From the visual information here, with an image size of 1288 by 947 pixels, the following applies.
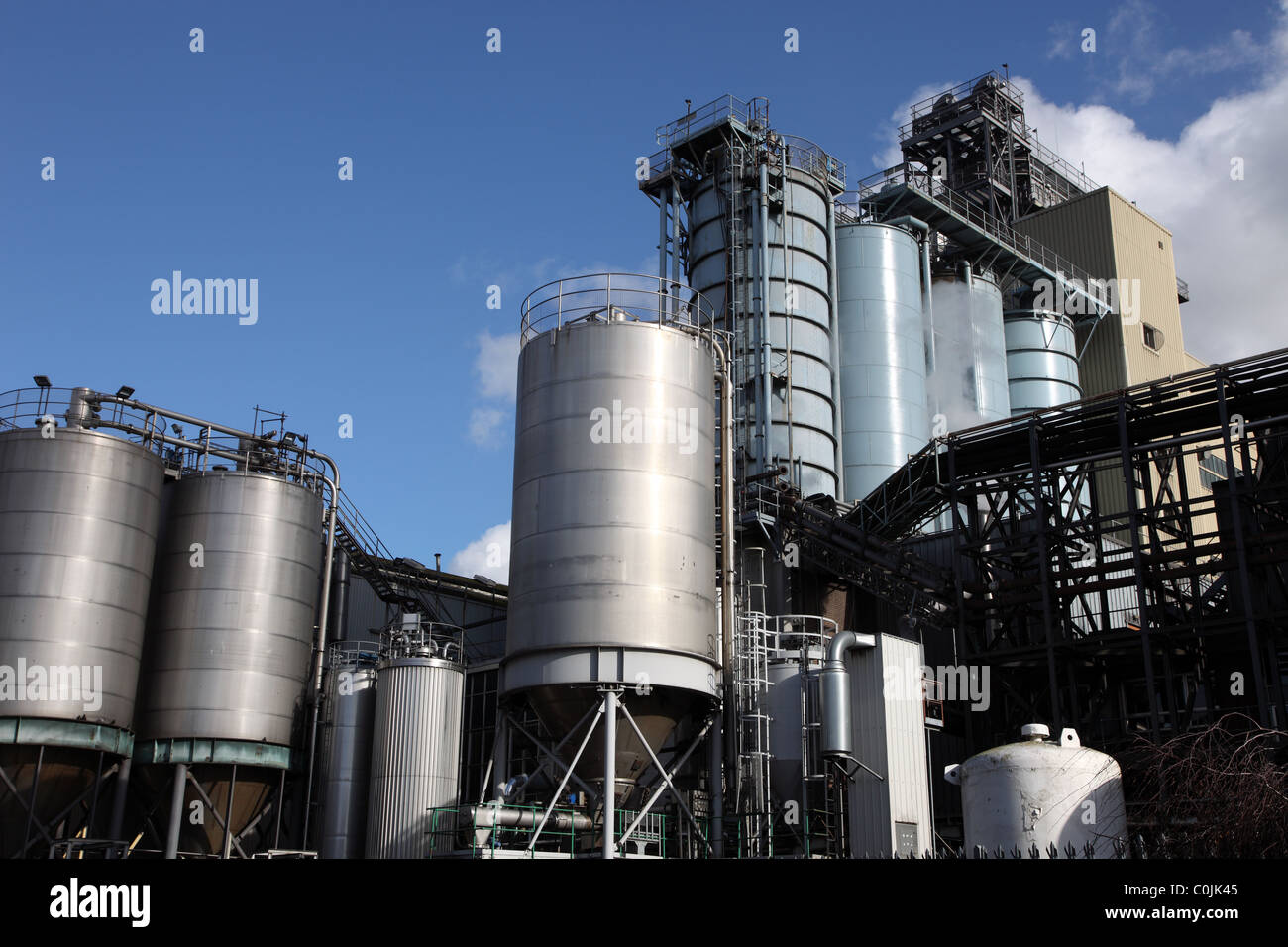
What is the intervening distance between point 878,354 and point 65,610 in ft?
91.5

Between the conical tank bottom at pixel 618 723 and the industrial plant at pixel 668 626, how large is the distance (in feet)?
0.30

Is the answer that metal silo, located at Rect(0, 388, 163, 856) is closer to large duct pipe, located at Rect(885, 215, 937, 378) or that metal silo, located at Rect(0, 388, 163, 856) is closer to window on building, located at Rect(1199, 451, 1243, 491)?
large duct pipe, located at Rect(885, 215, 937, 378)

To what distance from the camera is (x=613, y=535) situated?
84.0 feet

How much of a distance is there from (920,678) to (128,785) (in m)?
18.9

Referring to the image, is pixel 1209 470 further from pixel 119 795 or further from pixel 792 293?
pixel 119 795

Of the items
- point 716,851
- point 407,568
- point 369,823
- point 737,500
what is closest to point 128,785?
point 369,823

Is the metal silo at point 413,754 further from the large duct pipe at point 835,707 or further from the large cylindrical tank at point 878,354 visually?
the large cylindrical tank at point 878,354

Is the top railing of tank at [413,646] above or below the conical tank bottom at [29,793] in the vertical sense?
above

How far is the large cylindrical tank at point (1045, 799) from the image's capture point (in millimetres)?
19516

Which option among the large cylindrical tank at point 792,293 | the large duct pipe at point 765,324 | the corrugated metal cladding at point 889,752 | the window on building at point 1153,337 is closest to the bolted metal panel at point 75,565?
the corrugated metal cladding at point 889,752

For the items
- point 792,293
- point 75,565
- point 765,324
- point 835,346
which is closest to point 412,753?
point 75,565

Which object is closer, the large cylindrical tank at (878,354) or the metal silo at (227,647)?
the metal silo at (227,647)
